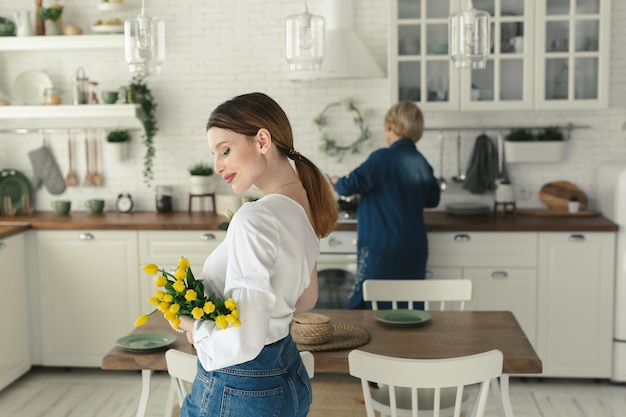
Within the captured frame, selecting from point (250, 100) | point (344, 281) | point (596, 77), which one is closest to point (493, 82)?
point (596, 77)

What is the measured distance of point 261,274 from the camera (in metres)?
1.94

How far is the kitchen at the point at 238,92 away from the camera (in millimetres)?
5785

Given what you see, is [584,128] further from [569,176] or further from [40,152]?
[40,152]

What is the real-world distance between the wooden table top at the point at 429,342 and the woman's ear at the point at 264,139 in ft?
3.91

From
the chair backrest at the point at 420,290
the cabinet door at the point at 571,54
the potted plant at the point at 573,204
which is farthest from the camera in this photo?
the potted plant at the point at 573,204

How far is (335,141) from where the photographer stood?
19.4 feet

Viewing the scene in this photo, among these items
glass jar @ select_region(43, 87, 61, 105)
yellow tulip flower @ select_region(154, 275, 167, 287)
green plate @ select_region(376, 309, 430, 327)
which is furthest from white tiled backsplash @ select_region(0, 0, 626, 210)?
yellow tulip flower @ select_region(154, 275, 167, 287)

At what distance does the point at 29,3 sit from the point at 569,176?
13.0 feet

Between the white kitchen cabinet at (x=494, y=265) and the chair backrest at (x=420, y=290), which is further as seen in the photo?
the white kitchen cabinet at (x=494, y=265)

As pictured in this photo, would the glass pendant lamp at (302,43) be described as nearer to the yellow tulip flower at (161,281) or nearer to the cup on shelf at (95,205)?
the yellow tulip flower at (161,281)

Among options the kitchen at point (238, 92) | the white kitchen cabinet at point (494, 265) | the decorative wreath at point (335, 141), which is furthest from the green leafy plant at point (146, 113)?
the white kitchen cabinet at point (494, 265)

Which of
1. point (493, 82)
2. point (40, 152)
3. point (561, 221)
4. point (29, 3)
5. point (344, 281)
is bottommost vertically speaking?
point (344, 281)

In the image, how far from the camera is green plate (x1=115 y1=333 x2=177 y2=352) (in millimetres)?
3145

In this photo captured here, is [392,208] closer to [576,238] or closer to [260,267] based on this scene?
[576,238]
